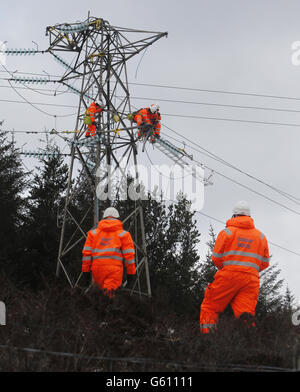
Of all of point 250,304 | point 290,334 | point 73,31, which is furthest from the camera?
point 73,31

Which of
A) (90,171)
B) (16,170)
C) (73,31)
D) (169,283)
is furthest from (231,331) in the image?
(16,170)

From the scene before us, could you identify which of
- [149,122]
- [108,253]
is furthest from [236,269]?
[149,122]

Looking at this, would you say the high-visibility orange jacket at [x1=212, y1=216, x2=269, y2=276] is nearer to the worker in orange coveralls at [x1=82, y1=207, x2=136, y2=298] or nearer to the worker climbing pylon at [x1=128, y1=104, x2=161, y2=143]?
the worker in orange coveralls at [x1=82, y1=207, x2=136, y2=298]

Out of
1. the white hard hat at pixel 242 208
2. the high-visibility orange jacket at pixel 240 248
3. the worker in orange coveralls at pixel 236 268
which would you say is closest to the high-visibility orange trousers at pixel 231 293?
the worker in orange coveralls at pixel 236 268

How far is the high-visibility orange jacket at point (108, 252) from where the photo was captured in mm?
10086

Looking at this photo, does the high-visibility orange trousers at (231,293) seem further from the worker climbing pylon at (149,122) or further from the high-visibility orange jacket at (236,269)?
the worker climbing pylon at (149,122)

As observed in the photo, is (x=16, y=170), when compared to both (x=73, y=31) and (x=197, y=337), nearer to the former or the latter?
(x=73, y=31)

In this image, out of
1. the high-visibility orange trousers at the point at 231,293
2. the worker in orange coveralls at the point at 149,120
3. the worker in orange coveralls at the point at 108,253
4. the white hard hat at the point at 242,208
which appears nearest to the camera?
the high-visibility orange trousers at the point at 231,293

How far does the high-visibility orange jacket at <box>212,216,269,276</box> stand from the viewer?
8.34 meters

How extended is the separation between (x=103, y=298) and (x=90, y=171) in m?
9.32

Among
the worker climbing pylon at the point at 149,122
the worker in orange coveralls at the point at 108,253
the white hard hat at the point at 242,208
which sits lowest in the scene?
the worker in orange coveralls at the point at 108,253

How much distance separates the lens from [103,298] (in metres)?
6.98
